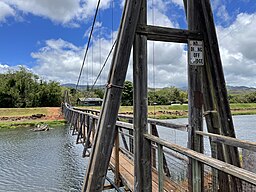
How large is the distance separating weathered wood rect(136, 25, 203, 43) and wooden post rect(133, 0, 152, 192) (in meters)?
0.05

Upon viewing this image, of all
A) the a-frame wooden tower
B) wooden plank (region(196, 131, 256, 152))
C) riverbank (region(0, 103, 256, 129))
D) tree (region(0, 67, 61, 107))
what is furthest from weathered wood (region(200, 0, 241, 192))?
tree (region(0, 67, 61, 107))

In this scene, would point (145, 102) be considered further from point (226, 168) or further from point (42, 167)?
point (42, 167)

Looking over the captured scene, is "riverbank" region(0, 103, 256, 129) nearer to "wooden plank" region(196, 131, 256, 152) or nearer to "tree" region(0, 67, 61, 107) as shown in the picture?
"tree" region(0, 67, 61, 107)

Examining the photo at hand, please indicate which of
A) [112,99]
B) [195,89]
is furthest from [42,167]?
[195,89]

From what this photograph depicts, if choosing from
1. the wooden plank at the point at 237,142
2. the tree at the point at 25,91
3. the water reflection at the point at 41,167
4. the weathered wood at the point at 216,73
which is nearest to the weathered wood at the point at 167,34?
the weathered wood at the point at 216,73

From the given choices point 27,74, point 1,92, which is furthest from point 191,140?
point 27,74

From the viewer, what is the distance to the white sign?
89.4 inches

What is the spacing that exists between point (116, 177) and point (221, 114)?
1427 mm

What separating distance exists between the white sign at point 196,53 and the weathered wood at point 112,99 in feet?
1.84

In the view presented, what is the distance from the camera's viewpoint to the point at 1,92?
31562mm

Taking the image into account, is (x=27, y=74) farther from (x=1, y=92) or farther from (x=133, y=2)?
(x=133, y=2)

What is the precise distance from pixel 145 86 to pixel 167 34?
0.51 metres

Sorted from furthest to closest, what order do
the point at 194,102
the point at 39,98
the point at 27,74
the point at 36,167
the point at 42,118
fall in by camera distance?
the point at 27,74 < the point at 39,98 < the point at 42,118 < the point at 36,167 < the point at 194,102

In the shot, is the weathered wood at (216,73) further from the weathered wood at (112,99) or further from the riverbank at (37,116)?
the riverbank at (37,116)
